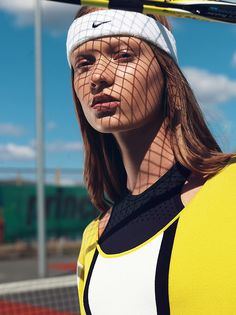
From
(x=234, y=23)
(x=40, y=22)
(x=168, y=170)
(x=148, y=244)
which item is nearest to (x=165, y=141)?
(x=168, y=170)

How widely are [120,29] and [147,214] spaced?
541 mm

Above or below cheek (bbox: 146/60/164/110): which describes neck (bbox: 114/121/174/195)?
below

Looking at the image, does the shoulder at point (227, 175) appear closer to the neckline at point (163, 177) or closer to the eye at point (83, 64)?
the neckline at point (163, 177)

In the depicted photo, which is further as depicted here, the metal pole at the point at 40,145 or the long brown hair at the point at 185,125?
the metal pole at the point at 40,145

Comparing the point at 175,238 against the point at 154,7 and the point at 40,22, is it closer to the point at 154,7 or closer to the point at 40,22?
the point at 154,7

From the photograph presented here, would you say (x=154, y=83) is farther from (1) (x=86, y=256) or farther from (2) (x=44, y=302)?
(2) (x=44, y=302)


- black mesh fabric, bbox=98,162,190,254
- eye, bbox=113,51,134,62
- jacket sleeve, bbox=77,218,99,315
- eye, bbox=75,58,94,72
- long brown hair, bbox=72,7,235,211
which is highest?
eye, bbox=113,51,134,62

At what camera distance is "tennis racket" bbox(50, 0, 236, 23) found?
1386 millimetres

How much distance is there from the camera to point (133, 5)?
56.2 inches

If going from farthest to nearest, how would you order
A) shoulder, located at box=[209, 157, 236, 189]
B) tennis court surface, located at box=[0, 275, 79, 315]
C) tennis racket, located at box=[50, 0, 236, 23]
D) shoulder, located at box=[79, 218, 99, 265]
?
tennis court surface, located at box=[0, 275, 79, 315], shoulder, located at box=[79, 218, 99, 265], shoulder, located at box=[209, 157, 236, 189], tennis racket, located at box=[50, 0, 236, 23]

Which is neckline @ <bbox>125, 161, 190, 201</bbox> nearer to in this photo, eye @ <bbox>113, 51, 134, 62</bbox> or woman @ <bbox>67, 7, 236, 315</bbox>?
woman @ <bbox>67, 7, 236, 315</bbox>

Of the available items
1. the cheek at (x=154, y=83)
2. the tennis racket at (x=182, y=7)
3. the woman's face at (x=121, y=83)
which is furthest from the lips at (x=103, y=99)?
the tennis racket at (x=182, y=7)

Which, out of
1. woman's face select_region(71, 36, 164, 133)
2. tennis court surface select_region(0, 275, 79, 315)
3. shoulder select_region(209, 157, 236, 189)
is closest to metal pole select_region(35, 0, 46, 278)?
tennis court surface select_region(0, 275, 79, 315)

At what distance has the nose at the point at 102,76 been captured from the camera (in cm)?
160
